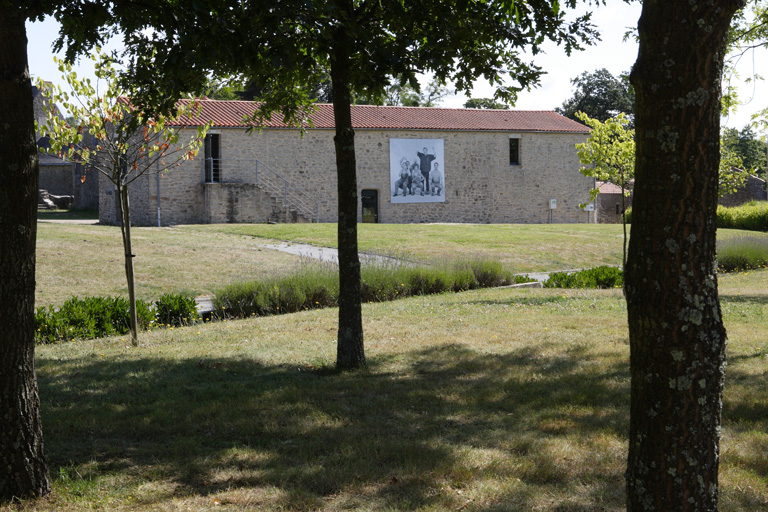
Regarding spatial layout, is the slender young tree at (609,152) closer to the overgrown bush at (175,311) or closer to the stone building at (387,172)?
the overgrown bush at (175,311)

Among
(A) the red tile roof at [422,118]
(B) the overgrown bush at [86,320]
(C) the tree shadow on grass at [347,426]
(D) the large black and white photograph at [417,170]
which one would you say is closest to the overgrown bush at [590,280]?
(C) the tree shadow on grass at [347,426]

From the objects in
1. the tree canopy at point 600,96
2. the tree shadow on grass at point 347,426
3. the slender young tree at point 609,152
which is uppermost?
Result: the tree canopy at point 600,96

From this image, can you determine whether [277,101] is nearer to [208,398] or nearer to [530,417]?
[208,398]

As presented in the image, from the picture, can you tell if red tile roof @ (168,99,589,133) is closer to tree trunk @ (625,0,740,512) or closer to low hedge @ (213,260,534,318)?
low hedge @ (213,260,534,318)

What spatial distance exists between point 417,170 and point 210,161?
34.3 feet

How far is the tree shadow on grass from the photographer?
12.8ft

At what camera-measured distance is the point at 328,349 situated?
25.5 feet

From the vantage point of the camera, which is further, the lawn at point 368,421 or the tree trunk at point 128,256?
the tree trunk at point 128,256

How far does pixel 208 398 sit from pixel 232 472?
1.70 m

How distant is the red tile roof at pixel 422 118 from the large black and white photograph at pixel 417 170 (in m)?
0.89

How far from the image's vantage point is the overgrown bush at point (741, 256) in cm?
1905

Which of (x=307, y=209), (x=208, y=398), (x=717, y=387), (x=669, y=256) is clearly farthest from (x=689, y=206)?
(x=307, y=209)

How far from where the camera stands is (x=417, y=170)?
121 ft

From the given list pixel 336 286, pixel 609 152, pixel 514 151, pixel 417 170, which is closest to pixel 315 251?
pixel 336 286
